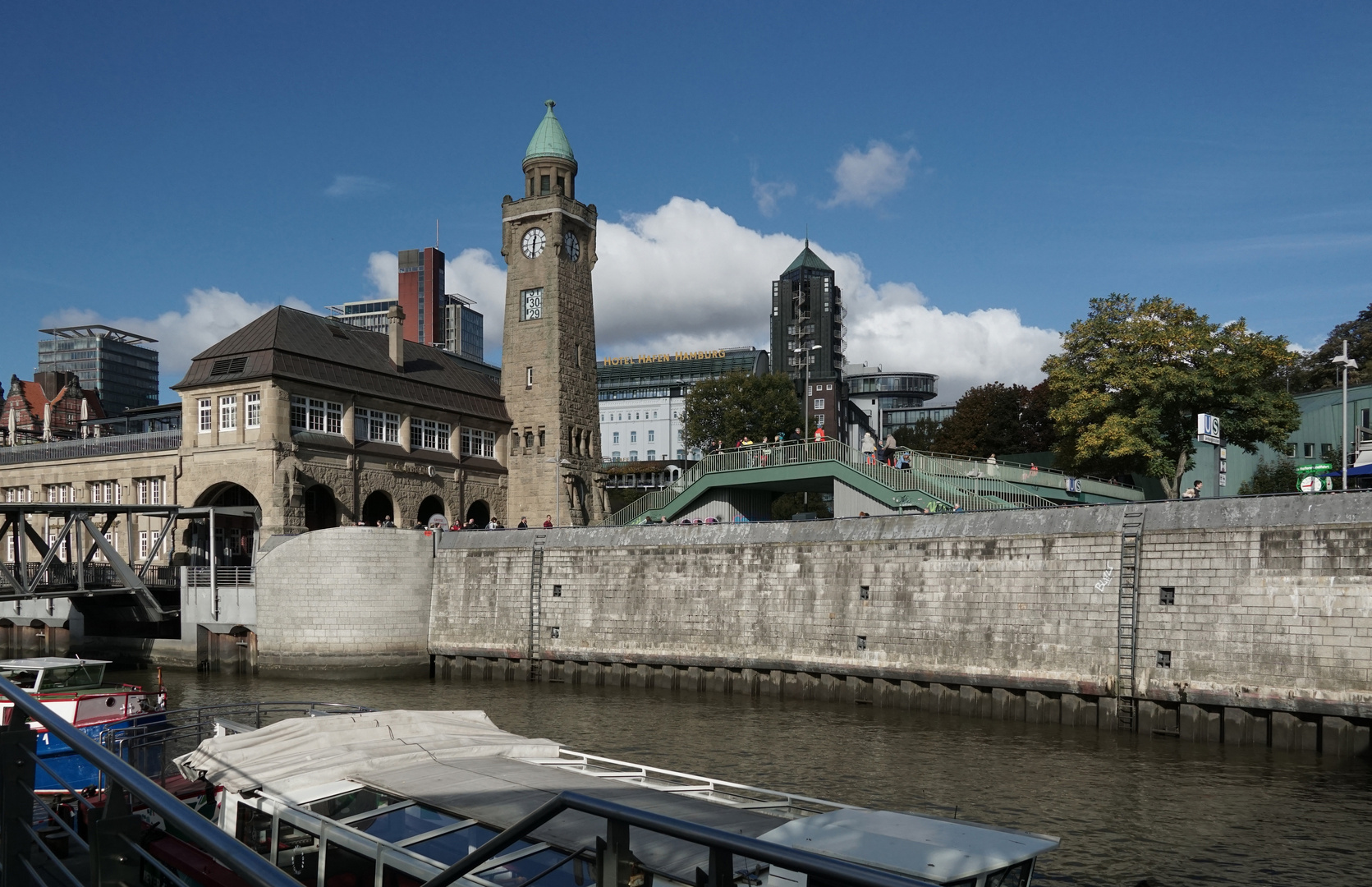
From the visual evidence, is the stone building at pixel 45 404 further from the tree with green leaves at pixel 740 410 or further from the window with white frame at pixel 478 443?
the tree with green leaves at pixel 740 410

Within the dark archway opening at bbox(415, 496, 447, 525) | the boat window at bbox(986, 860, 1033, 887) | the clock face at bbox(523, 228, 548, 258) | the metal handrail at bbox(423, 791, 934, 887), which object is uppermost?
the clock face at bbox(523, 228, 548, 258)

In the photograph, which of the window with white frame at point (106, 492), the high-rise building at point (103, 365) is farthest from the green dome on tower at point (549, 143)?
the high-rise building at point (103, 365)

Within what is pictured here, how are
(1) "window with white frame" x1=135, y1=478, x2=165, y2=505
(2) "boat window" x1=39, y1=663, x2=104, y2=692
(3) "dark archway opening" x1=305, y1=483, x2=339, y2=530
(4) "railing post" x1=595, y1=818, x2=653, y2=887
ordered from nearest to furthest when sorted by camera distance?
1. (4) "railing post" x1=595, y1=818, x2=653, y2=887
2. (2) "boat window" x1=39, y1=663, x2=104, y2=692
3. (3) "dark archway opening" x1=305, y1=483, x2=339, y2=530
4. (1) "window with white frame" x1=135, y1=478, x2=165, y2=505

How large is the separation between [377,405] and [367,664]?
64.3ft

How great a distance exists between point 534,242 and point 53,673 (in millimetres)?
43579

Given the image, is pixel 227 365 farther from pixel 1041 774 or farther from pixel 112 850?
pixel 112 850

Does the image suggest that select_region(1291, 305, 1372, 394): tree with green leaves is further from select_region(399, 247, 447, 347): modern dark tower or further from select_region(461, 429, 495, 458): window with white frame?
select_region(399, 247, 447, 347): modern dark tower

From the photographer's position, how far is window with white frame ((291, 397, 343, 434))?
53281 mm

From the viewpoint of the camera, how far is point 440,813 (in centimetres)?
1196

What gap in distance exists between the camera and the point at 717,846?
3268 millimetres

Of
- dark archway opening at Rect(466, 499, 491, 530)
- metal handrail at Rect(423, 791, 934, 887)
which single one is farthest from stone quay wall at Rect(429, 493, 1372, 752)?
metal handrail at Rect(423, 791, 934, 887)

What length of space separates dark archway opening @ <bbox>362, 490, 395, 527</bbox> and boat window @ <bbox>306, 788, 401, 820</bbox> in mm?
47596

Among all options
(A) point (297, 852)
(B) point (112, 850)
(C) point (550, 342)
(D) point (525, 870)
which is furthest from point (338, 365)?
(B) point (112, 850)

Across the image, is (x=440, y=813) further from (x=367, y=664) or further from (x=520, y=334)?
(x=520, y=334)
